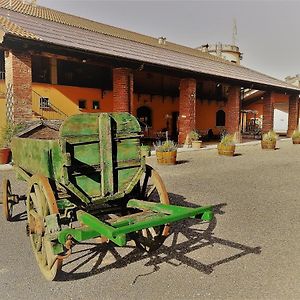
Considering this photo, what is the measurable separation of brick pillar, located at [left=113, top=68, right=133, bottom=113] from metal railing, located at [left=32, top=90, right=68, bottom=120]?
3036mm

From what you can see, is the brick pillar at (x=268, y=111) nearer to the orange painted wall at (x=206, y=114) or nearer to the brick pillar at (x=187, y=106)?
the orange painted wall at (x=206, y=114)

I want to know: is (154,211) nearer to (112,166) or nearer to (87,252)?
(112,166)

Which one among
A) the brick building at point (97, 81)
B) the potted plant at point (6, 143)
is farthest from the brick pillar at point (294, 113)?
the potted plant at point (6, 143)

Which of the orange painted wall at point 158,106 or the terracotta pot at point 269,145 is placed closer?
the terracotta pot at point 269,145

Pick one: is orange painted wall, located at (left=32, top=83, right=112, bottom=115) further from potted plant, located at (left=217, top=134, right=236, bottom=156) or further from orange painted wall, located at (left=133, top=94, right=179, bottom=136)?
potted plant, located at (left=217, top=134, right=236, bottom=156)

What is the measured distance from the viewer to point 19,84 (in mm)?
10359

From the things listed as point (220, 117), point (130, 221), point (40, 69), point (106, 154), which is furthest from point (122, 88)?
point (220, 117)

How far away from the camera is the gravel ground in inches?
120

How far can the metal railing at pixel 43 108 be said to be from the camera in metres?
13.6

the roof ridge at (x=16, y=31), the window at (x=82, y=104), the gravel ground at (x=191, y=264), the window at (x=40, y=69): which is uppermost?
the roof ridge at (x=16, y=31)

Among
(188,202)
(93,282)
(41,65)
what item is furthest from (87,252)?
(41,65)

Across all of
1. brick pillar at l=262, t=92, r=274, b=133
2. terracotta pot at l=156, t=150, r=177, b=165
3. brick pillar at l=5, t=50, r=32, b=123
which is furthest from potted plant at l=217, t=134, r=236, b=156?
brick pillar at l=262, t=92, r=274, b=133

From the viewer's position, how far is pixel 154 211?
3.48 meters

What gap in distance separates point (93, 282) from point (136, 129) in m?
1.87
